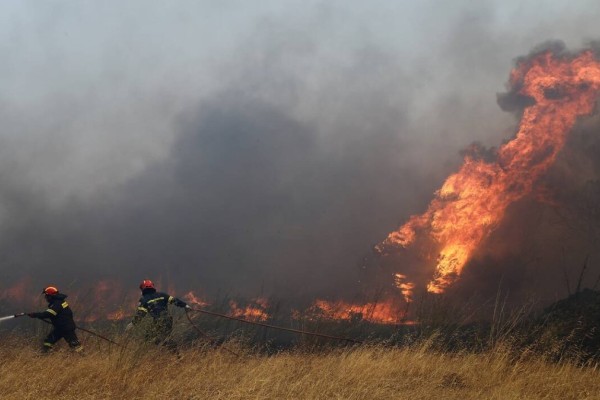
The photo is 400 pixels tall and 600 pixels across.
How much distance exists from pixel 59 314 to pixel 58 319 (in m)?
0.11

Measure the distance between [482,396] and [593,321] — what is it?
11.8m

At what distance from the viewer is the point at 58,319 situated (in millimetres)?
9469

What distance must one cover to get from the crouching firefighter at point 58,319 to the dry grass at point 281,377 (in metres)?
0.73

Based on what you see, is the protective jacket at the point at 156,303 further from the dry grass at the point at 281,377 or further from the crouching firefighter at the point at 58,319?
the dry grass at the point at 281,377

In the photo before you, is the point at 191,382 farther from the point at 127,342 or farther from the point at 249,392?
the point at 127,342

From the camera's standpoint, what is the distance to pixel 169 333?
8.55 meters

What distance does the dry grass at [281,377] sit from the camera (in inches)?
225

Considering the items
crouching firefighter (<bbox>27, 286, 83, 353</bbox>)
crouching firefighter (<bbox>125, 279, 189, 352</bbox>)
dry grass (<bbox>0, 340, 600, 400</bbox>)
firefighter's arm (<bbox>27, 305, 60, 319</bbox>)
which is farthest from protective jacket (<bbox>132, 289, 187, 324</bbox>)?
firefighter's arm (<bbox>27, 305, 60, 319</bbox>)

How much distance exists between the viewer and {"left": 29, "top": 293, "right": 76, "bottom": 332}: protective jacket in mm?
9414

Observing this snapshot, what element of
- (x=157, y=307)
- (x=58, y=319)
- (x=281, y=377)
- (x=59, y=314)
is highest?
(x=157, y=307)

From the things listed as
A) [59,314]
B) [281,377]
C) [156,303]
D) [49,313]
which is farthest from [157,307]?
[281,377]

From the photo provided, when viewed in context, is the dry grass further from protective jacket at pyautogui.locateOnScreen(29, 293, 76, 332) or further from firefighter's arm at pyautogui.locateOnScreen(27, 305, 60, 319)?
→ protective jacket at pyautogui.locateOnScreen(29, 293, 76, 332)

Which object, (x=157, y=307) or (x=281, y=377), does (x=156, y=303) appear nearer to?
(x=157, y=307)

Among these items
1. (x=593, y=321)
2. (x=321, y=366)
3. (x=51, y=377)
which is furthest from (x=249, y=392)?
(x=593, y=321)
